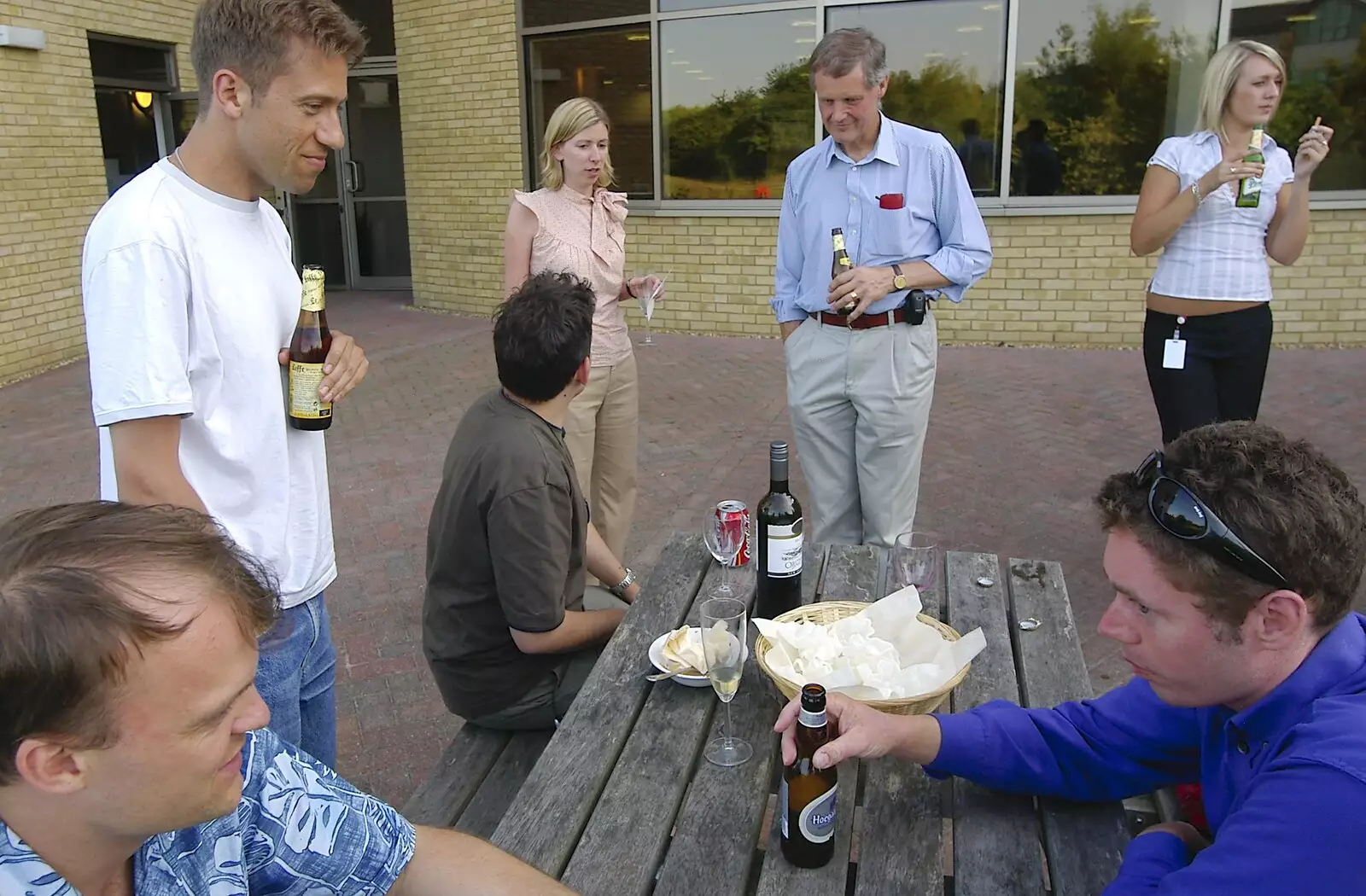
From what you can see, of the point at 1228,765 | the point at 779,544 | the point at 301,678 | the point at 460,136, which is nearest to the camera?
the point at 1228,765

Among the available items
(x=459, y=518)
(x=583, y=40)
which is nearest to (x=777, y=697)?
(x=459, y=518)

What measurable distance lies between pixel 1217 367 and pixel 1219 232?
1.74 feet

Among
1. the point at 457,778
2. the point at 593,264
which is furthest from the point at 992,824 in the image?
the point at 593,264

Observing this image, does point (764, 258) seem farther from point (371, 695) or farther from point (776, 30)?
point (371, 695)

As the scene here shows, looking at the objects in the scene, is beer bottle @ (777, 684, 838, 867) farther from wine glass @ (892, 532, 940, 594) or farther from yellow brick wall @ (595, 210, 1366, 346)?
yellow brick wall @ (595, 210, 1366, 346)

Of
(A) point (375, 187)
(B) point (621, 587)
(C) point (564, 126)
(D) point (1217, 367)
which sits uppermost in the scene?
(C) point (564, 126)

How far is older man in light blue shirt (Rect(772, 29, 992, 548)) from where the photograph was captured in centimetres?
400

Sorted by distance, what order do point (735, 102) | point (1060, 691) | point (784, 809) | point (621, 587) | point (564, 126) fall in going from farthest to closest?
1. point (735, 102)
2. point (564, 126)
3. point (621, 587)
4. point (1060, 691)
5. point (784, 809)

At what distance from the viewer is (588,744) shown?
7.05 feet

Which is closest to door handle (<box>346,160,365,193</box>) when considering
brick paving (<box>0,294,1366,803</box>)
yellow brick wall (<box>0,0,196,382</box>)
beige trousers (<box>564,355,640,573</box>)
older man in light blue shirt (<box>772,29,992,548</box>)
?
yellow brick wall (<box>0,0,196,382</box>)

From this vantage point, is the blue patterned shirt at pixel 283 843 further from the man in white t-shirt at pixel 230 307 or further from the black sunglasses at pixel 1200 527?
the black sunglasses at pixel 1200 527

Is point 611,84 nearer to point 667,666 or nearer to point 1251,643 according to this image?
point 667,666

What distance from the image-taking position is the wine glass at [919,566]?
2.78 m

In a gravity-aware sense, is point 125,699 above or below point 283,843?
above
